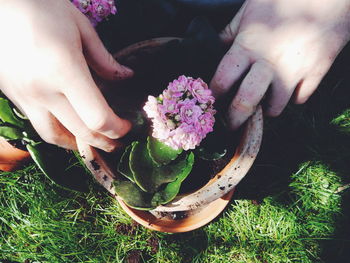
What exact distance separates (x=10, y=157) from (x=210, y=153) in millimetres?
999

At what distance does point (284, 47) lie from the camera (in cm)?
115

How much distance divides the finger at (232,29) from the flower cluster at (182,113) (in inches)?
12.6

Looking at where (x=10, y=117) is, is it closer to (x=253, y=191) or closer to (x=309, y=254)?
(x=253, y=191)

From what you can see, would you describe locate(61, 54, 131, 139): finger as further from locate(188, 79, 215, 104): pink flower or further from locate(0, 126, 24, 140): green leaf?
locate(0, 126, 24, 140): green leaf

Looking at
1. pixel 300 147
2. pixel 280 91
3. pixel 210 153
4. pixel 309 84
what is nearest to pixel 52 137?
pixel 210 153

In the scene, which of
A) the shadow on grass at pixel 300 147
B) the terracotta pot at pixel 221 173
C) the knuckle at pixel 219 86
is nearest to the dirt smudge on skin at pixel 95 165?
the terracotta pot at pixel 221 173

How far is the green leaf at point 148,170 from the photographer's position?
1143 millimetres

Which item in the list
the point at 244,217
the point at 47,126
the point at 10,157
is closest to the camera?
the point at 47,126

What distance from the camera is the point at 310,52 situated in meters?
1.14

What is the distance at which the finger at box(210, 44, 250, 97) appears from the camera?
113 centimetres

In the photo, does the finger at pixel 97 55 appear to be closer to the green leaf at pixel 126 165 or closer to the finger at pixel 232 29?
the green leaf at pixel 126 165

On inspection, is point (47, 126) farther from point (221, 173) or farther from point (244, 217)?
point (244, 217)

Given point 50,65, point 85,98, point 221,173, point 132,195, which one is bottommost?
point 221,173

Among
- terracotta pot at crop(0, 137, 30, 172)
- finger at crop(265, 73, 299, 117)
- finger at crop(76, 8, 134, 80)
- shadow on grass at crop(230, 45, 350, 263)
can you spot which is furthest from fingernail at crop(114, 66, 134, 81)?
shadow on grass at crop(230, 45, 350, 263)
